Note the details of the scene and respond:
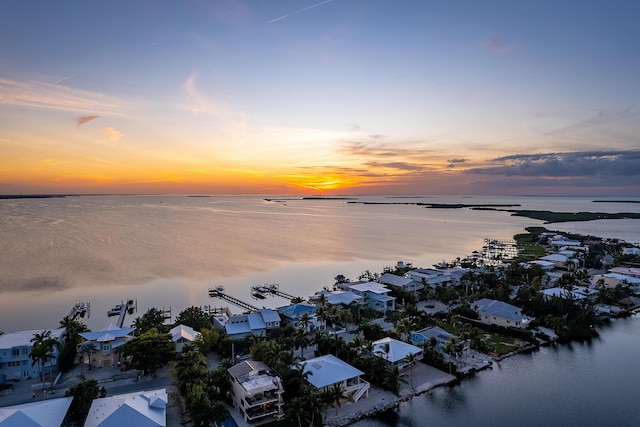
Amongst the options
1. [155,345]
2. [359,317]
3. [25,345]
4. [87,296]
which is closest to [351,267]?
[359,317]

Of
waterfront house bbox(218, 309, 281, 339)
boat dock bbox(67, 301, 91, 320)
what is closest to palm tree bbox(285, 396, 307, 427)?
waterfront house bbox(218, 309, 281, 339)

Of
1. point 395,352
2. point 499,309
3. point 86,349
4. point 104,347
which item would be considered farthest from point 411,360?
point 86,349

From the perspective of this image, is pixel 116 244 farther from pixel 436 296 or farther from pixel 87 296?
pixel 436 296

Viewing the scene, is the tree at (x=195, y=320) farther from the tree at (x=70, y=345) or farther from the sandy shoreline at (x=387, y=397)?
the sandy shoreline at (x=387, y=397)

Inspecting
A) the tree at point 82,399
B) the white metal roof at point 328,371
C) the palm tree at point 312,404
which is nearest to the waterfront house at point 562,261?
the white metal roof at point 328,371

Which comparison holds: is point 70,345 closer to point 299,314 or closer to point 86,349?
point 86,349
